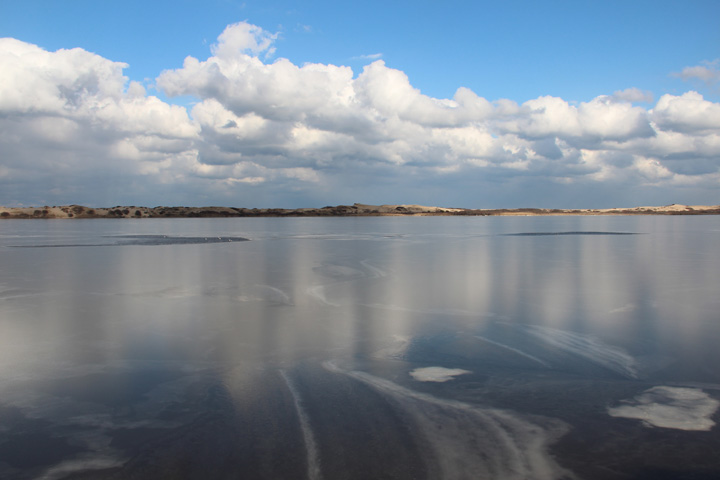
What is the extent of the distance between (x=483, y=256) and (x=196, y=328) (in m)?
17.4

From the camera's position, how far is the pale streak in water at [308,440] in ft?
14.1

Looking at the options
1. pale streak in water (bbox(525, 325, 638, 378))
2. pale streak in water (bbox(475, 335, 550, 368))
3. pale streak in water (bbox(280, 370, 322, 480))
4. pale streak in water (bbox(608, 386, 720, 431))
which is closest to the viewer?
pale streak in water (bbox(280, 370, 322, 480))

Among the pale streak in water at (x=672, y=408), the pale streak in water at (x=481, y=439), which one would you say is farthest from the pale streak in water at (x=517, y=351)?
the pale streak in water at (x=481, y=439)

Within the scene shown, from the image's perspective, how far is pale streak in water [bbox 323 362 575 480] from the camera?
436 cm

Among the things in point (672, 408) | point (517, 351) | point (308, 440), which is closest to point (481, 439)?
point (308, 440)

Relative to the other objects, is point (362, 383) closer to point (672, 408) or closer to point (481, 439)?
point (481, 439)

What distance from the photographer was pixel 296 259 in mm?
23375

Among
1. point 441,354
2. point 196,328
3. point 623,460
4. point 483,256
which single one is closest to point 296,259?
point 483,256

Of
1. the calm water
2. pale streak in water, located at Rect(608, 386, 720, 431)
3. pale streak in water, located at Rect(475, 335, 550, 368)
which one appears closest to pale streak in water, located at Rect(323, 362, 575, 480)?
the calm water

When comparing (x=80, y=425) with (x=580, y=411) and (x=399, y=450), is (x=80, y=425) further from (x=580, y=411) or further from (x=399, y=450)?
(x=580, y=411)

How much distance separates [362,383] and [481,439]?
192 cm

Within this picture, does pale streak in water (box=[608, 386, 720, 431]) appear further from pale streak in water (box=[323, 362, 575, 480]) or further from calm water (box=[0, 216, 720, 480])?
pale streak in water (box=[323, 362, 575, 480])

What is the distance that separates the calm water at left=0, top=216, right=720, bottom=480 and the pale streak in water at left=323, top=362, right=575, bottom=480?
0.08ft

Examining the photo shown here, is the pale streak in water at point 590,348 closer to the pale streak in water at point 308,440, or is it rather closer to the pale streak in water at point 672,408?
the pale streak in water at point 672,408
